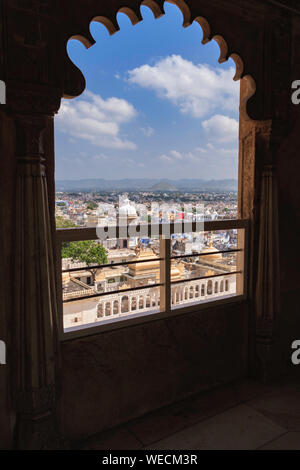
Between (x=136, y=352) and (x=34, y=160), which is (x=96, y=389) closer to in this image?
(x=136, y=352)

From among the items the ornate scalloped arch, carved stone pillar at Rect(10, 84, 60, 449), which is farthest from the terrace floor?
the ornate scalloped arch

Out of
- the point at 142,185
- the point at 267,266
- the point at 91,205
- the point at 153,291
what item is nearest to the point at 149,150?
the point at 142,185

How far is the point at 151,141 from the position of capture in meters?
2.52

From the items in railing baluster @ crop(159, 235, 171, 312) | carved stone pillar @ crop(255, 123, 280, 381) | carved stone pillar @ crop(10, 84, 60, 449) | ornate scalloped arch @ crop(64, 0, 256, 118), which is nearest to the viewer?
carved stone pillar @ crop(10, 84, 60, 449)

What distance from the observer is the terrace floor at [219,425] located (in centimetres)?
226

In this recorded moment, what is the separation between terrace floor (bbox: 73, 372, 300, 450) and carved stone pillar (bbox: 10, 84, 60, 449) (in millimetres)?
510

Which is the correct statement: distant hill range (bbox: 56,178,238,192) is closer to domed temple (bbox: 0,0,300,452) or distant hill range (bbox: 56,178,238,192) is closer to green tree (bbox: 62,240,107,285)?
domed temple (bbox: 0,0,300,452)

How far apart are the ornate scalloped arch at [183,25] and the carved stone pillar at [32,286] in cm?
37

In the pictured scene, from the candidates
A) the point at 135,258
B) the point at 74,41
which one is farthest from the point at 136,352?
the point at 74,41

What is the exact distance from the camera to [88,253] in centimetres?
234

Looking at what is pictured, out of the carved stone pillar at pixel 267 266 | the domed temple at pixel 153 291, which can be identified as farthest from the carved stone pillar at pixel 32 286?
the carved stone pillar at pixel 267 266

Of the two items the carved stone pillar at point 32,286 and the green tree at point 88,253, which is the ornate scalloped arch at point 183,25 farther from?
the green tree at point 88,253

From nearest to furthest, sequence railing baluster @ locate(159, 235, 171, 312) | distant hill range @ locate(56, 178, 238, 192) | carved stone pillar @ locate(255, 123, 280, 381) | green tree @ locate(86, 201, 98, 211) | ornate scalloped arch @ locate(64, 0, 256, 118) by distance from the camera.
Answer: ornate scalloped arch @ locate(64, 0, 256, 118) → distant hill range @ locate(56, 178, 238, 192) → green tree @ locate(86, 201, 98, 211) → railing baluster @ locate(159, 235, 171, 312) → carved stone pillar @ locate(255, 123, 280, 381)

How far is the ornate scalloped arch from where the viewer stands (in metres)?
2.10
